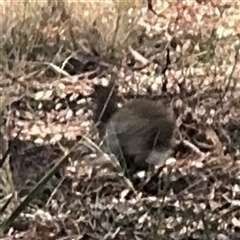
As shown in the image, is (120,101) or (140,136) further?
(120,101)

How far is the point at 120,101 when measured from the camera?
2.12 metres

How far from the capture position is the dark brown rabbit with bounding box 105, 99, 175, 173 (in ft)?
6.09

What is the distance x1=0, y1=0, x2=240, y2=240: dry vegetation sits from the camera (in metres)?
1.72

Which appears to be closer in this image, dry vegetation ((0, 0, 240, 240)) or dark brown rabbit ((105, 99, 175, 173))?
dry vegetation ((0, 0, 240, 240))

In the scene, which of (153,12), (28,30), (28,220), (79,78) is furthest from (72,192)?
(153,12)

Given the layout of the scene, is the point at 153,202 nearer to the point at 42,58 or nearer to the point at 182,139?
the point at 182,139

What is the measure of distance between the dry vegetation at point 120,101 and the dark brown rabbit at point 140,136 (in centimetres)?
5

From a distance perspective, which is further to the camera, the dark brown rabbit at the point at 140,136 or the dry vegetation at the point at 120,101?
the dark brown rabbit at the point at 140,136

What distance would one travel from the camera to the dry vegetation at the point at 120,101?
5.65 ft

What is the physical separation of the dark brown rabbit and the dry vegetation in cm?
5

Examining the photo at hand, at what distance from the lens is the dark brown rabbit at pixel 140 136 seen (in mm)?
1856

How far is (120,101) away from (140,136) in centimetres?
29

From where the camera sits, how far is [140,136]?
1849 mm

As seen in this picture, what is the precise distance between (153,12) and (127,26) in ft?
0.67
